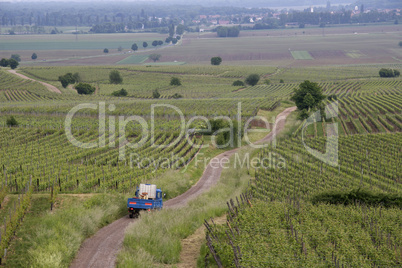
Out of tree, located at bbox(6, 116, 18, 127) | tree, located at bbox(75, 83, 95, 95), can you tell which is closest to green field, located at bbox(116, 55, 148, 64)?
tree, located at bbox(75, 83, 95, 95)

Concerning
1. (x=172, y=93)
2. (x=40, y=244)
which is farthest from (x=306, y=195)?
(x=172, y=93)

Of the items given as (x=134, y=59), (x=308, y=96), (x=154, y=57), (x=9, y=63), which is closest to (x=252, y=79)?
(x=308, y=96)

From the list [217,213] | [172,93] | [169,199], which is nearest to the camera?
[217,213]

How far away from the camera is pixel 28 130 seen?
54.2 meters

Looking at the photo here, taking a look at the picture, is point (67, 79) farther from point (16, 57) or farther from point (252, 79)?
point (16, 57)

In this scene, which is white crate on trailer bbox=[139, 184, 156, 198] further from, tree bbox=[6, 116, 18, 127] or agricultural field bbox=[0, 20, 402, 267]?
tree bbox=[6, 116, 18, 127]

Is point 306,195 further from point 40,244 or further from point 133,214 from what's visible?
point 40,244

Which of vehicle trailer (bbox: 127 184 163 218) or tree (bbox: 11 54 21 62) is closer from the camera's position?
vehicle trailer (bbox: 127 184 163 218)

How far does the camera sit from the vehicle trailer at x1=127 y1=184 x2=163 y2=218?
86.1ft

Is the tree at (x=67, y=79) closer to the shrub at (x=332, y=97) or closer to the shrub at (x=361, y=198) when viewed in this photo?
the shrub at (x=332, y=97)

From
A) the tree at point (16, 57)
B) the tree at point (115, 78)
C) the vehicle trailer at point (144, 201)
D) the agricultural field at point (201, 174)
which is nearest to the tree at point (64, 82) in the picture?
the tree at point (115, 78)

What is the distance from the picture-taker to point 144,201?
26.4 m

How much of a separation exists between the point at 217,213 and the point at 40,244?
9004 mm

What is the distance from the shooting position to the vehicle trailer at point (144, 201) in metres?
26.2
